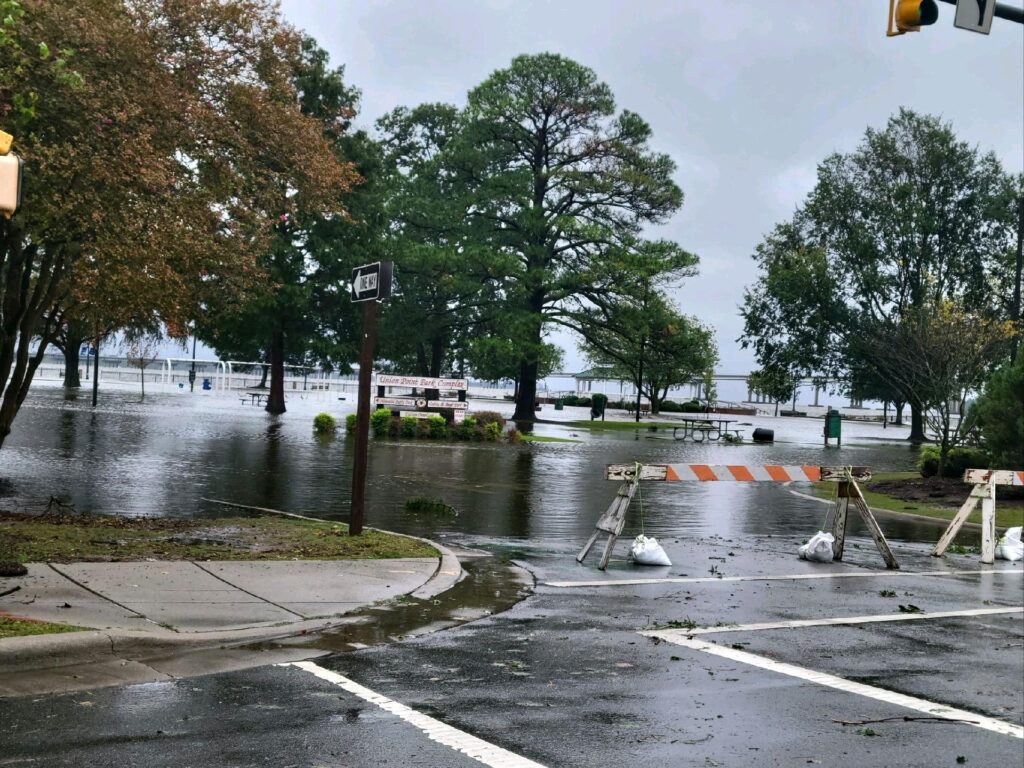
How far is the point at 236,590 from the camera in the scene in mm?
9258

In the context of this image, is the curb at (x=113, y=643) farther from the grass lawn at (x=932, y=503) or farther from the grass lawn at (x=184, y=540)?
the grass lawn at (x=932, y=503)

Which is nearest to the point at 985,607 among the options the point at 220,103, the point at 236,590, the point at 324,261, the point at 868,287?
the point at 236,590

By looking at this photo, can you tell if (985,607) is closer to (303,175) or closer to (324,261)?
(303,175)

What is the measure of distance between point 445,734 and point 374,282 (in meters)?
6.98

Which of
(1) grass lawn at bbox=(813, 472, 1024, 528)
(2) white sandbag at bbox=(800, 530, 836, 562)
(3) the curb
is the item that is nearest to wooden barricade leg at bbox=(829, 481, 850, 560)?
(2) white sandbag at bbox=(800, 530, 836, 562)

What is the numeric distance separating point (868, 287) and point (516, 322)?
22.0 meters

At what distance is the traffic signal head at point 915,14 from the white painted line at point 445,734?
8.38m

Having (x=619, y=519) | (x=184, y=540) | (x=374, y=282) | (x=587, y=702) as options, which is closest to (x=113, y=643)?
(x=587, y=702)

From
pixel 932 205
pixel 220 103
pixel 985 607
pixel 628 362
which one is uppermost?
pixel 932 205

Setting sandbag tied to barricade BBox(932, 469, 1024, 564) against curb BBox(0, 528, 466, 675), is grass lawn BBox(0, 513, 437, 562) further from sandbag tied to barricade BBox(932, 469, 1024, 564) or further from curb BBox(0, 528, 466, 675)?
sandbag tied to barricade BBox(932, 469, 1024, 564)

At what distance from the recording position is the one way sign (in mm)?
11953

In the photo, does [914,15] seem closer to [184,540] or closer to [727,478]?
[727,478]

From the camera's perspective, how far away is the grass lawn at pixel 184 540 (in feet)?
34.5

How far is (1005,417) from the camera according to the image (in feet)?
Result: 78.2
